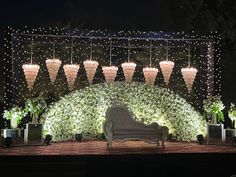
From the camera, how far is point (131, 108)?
10.2m

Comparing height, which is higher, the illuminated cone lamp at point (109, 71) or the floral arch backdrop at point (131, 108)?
the illuminated cone lamp at point (109, 71)

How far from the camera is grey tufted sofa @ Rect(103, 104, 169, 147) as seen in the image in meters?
8.67

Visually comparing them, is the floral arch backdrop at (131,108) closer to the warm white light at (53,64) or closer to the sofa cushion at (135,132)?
the warm white light at (53,64)

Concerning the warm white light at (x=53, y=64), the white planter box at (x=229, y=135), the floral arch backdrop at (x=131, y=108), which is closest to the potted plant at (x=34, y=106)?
the floral arch backdrop at (x=131, y=108)

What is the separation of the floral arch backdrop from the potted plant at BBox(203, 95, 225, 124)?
1.18 ft

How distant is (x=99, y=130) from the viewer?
10305mm

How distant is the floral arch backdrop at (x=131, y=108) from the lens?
32.8 ft

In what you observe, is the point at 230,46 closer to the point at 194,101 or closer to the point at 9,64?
the point at 194,101

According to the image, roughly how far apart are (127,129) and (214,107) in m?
2.52

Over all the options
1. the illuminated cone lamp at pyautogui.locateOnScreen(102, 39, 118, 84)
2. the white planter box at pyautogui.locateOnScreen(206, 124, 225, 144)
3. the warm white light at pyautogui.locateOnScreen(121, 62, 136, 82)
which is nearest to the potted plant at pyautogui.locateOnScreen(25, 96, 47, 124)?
the illuminated cone lamp at pyautogui.locateOnScreen(102, 39, 118, 84)

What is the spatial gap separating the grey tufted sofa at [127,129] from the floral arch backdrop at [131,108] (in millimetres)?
987

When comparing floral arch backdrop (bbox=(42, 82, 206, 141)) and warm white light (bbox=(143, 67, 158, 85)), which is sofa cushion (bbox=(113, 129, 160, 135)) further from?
warm white light (bbox=(143, 67, 158, 85))
